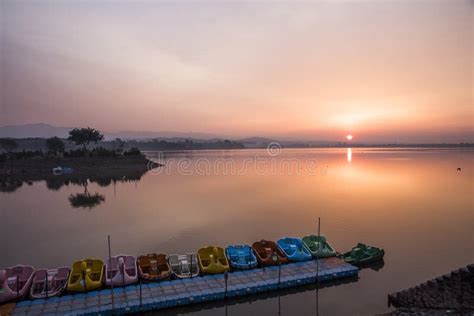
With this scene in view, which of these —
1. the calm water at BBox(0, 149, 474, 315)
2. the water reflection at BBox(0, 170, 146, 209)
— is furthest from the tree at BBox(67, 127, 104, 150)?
the calm water at BBox(0, 149, 474, 315)

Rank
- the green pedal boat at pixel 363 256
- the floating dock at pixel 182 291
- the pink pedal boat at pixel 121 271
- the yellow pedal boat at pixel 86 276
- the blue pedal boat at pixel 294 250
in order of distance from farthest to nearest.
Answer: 1. the green pedal boat at pixel 363 256
2. the blue pedal boat at pixel 294 250
3. the pink pedal boat at pixel 121 271
4. the yellow pedal boat at pixel 86 276
5. the floating dock at pixel 182 291

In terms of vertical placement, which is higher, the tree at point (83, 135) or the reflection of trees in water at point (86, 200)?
the tree at point (83, 135)

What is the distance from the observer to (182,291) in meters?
15.1

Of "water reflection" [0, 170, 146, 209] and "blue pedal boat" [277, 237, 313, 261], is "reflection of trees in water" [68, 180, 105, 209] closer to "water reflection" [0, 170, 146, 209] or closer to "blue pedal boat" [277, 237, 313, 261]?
A: "water reflection" [0, 170, 146, 209]

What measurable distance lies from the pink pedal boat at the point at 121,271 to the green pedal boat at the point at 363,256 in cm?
1251

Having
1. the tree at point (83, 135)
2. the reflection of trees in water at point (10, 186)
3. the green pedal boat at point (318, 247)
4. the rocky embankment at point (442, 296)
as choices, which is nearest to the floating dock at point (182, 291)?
the green pedal boat at point (318, 247)

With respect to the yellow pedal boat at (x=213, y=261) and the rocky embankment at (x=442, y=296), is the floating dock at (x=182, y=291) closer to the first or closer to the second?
the yellow pedal boat at (x=213, y=261)

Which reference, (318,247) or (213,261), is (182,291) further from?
(318,247)

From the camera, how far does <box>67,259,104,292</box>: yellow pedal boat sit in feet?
49.1

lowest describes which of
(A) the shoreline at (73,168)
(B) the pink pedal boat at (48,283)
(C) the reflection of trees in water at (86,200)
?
(C) the reflection of trees in water at (86,200)

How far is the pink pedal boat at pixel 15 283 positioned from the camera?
14188 mm

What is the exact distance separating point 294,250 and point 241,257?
10.8 ft

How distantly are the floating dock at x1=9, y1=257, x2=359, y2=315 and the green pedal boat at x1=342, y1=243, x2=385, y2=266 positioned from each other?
1521 millimetres

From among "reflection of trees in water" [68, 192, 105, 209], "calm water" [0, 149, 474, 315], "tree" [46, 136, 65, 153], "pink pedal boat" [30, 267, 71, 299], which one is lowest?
"calm water" [0, 149, 474, 315]
